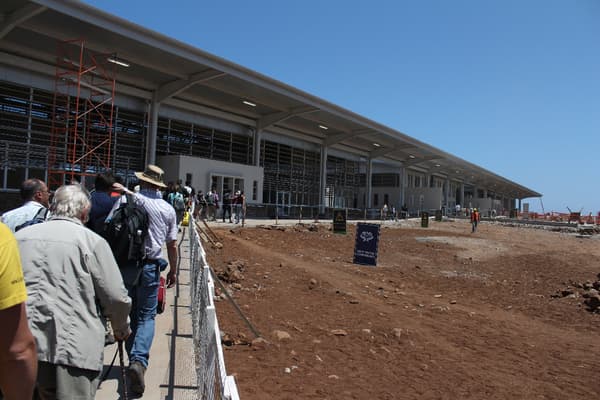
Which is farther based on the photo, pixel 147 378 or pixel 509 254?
pixel 509 254

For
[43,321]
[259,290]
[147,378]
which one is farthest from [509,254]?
[43,321]

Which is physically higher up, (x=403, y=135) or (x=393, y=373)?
(x=403, y=135)

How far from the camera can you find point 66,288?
242 cm

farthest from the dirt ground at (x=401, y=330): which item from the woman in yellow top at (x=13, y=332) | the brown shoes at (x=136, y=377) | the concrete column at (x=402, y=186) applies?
the concrete column at (x=402, y=186)

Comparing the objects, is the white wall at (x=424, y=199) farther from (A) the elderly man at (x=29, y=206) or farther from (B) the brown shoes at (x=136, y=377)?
(B) the brown shoes at (x=136, y=377)

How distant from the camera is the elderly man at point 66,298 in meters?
2.38

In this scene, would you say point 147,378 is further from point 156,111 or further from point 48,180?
point 156,111

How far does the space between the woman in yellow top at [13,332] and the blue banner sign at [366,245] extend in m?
12.9

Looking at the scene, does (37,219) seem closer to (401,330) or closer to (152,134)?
(401,330)

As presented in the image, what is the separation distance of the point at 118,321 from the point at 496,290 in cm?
1265

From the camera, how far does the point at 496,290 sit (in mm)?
13250

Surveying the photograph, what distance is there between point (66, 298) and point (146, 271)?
6.74 ft

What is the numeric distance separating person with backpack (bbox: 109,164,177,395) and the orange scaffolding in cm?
1609

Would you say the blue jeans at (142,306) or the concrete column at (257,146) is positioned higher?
the concrete column at (257,146)
